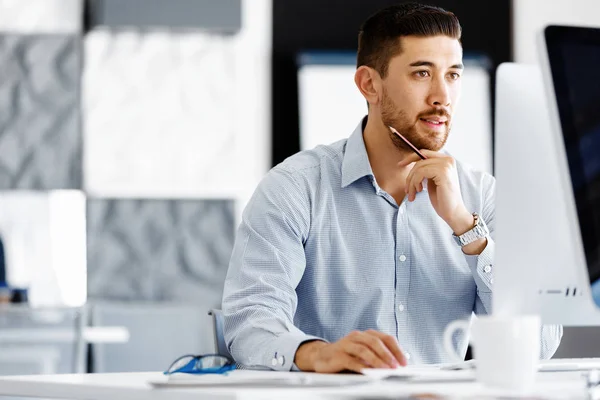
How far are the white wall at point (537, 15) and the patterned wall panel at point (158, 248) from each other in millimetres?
1703

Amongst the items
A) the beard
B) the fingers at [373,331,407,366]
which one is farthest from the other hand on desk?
the beard

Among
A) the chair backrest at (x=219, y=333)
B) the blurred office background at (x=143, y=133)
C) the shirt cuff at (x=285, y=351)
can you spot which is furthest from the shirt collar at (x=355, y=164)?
the blurred office background at (x=143, y=133)

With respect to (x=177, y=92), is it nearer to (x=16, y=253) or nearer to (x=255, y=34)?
(x=255, y=34)

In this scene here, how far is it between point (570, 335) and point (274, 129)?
167 centimetres

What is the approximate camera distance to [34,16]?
4.32 meters

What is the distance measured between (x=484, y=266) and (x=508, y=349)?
671 mm

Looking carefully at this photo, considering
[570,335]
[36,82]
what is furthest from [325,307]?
[36,82]

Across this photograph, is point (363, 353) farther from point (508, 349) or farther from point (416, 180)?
point (416, 180)

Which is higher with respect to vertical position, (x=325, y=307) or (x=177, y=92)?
→ (x=177, y=92)

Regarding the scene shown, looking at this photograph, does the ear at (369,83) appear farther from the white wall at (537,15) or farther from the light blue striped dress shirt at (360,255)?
the white wall at (537,15)

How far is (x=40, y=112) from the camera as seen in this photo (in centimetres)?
430

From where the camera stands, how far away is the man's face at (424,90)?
219 cm

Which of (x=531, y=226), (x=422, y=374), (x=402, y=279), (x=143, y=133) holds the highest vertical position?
(x=143, y=133)

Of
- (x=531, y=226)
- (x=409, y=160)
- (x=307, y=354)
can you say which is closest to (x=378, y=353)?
(x=307, y=354)
